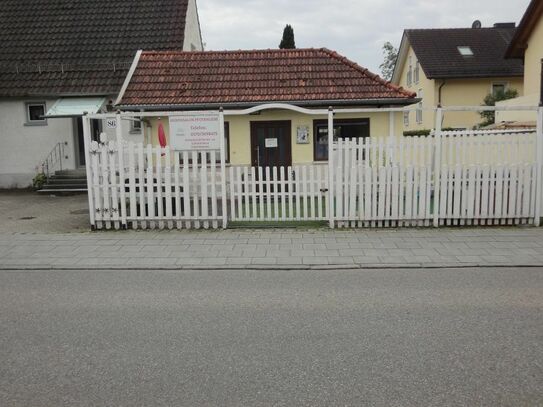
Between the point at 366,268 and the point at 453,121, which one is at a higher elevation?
the point at 453,121

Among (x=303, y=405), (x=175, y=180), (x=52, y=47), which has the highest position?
(x=52, y=47)

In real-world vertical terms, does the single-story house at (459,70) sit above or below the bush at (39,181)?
above

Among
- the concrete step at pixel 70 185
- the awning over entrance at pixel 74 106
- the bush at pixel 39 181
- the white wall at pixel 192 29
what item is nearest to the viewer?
the awning over entrance at pixel 74 106

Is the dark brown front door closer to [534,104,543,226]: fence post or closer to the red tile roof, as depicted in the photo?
the red tile roof

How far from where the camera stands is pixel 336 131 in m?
16.2

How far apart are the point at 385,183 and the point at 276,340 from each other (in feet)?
19.0

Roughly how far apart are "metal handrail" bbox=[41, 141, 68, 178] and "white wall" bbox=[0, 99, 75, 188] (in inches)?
5.3

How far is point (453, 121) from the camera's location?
33594mm

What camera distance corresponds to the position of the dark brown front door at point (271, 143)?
16078mm

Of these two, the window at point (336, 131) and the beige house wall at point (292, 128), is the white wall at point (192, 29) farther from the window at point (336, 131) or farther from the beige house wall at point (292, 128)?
the window at point (336, 131)

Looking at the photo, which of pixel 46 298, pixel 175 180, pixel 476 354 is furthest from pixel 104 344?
pixel 175 180

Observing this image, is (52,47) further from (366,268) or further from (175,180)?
(366,268)

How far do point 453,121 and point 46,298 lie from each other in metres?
31.6

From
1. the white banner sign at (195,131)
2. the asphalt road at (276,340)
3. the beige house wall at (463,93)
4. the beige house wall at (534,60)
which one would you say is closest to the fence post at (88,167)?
the white banner sign at (195,131)
